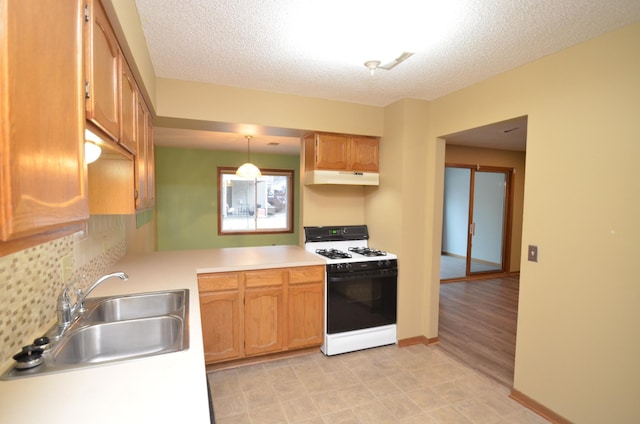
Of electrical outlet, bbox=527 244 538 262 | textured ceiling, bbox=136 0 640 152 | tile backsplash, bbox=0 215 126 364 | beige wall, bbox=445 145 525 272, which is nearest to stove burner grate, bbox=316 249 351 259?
electrical outlet, bbox=527 244 538 262

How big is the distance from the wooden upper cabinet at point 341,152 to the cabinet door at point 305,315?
1.23 m

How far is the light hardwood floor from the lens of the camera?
294 cm

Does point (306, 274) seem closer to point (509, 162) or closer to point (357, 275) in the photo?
point (357, 275)

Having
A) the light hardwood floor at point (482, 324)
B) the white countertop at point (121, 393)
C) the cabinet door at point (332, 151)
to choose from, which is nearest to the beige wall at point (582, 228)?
the light hardwood floor at point (482, 324)

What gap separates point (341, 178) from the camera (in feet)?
10.8

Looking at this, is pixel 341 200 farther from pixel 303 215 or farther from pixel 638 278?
pixel 638 278

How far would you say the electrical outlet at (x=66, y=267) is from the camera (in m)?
1.58

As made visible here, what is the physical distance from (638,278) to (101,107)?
2.71 metres

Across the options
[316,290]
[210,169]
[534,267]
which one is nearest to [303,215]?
[316,290]

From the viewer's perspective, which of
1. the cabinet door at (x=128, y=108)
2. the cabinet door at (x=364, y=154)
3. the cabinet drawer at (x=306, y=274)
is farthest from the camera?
the cabinet door at (x=364, y=154)

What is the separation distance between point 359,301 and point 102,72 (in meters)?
2.66

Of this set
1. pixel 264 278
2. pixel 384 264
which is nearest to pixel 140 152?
pixel 264 278

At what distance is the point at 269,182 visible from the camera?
6.95m

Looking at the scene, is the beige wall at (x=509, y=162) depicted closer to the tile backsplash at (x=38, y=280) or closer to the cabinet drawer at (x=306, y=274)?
the cabinet drawer at (x=306, y=274)
